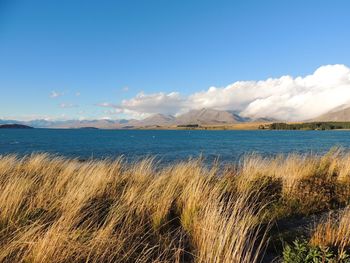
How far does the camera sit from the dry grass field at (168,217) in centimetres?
374

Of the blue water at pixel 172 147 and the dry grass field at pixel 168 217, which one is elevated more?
the dry grass field at pixel 168 217

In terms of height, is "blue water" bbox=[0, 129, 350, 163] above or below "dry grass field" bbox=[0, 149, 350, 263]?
below

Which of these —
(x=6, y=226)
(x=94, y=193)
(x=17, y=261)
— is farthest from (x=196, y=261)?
(x=94, y=193)

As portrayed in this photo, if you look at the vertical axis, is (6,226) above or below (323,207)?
above

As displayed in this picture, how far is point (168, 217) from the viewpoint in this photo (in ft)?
18.9

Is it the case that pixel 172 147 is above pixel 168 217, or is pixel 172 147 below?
below

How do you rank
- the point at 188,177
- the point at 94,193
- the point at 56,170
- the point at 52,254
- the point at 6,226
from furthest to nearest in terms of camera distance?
the point at 56,170
the point at 188,177
the point at 94,193
the point at 6,226
the point at 52,254

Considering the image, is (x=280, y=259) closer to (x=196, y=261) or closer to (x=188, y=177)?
(x=196, y=261)

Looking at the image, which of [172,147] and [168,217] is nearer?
[168,217]

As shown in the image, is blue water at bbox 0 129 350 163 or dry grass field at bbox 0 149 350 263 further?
blue water at bbox 0 129 350 163

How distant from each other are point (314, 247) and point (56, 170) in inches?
346

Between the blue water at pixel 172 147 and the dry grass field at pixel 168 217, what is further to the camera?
the blue water at pixel 172 147

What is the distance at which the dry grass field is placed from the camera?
Result: 3736 mm

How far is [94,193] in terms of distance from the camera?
265 inches
